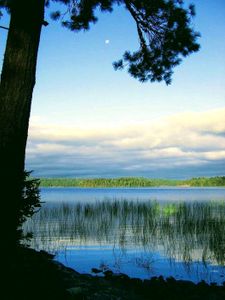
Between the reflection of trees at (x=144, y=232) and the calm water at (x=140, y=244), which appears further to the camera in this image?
the reflection of trees at (x=144, y=232)

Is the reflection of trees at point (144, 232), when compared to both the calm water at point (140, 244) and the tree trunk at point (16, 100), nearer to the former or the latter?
the calm water at point (140, 244)

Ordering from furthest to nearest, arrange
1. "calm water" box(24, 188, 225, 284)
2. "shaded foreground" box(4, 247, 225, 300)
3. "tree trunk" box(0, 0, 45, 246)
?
1. "calm water" box(24, 188, 225, 284)
2. "tree trunk" box(0, 0, 45, 246)
3. "shaded foreground" box(4, 247, 225, 300)

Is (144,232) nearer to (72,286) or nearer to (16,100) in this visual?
(72,286)

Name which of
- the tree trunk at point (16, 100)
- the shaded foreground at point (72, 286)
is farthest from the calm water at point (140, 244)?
the tree trunk at point (16, 100)

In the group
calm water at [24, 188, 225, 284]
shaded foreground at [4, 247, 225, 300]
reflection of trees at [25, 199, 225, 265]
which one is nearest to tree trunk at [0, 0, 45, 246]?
shaded foreground at [4, 247, 225, 300]

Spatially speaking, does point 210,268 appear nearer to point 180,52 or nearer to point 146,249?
point 146,249

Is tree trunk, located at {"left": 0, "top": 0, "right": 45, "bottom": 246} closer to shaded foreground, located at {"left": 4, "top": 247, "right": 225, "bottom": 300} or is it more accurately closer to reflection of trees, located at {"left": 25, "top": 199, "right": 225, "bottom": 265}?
shaded foreground, located at {"left": 4, "top": 247, "right": 225, "bottom": 300}

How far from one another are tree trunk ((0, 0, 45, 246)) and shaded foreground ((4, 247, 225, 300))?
2.19 feet

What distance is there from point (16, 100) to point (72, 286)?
372cm

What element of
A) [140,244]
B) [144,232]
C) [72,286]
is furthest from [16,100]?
[144,232]

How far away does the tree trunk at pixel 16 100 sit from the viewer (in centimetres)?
578

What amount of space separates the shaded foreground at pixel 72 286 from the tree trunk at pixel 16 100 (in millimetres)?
666

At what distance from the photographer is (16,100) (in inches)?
231

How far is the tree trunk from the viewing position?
578cm
